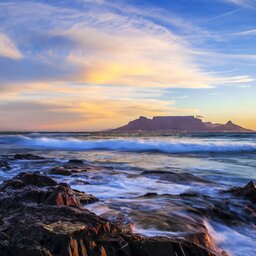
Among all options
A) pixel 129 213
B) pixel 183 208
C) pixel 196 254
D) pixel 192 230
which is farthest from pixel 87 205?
pixel 196 254

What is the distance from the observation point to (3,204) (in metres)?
4.64

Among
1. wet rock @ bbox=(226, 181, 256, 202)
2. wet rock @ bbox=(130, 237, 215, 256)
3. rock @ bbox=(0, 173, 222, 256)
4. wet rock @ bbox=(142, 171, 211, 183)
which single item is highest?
rock @ bbox=(0, 173, 222, 256)

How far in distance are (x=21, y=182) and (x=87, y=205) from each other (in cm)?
122

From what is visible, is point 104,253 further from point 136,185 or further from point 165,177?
point 165,177

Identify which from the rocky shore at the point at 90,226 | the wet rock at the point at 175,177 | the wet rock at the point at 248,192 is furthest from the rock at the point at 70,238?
the wet rock at the point at 175,177

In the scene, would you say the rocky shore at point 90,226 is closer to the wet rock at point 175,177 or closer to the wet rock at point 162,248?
the wet rock at point 162,248

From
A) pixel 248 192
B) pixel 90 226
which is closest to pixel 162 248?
pixel 90 226

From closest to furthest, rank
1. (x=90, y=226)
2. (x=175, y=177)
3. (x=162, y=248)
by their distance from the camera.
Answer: (x=162, y=248)
(x=90, y=226)
(x=175, y=177)

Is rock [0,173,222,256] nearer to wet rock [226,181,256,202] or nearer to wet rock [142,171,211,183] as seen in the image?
wet rock [226,181,256,202]

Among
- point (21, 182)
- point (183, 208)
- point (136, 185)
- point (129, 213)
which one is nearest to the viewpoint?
point (129, 213)

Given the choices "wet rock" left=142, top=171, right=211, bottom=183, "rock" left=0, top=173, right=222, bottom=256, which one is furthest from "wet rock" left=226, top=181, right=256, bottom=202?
"rock" left=0, top=173, right=222, bottom=256

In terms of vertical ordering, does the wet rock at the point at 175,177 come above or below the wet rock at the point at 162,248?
below

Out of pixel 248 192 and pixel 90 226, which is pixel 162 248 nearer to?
pixel 90 226

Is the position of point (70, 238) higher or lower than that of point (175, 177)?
higher
